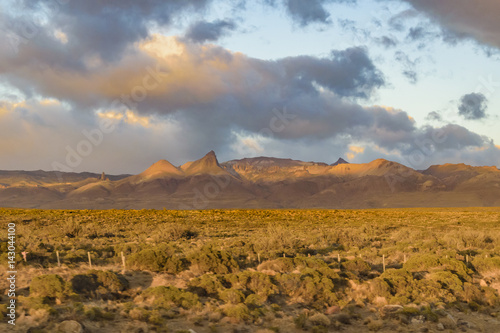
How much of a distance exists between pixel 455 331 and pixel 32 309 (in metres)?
15.4

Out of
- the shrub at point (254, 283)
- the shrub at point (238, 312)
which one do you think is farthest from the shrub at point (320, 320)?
the shrub at point (254, 283)

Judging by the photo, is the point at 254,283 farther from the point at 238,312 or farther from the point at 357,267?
the point at 357,267

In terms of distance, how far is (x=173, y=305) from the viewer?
52.3 ft

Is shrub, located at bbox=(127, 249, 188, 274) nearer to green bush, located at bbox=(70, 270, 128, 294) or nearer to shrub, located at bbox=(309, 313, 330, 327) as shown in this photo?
green bush, located at bbox=(70, 270, 128, 294)

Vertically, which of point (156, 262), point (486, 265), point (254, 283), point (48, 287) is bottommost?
point (486, 265)

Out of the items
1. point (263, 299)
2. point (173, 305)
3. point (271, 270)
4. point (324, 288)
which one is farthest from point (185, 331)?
point (271, 270)

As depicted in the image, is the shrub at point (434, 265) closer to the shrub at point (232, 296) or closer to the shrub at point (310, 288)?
the shrub at point (310, 288)

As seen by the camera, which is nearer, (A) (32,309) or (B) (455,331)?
(A) (32,309)

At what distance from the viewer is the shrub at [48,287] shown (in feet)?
50.8

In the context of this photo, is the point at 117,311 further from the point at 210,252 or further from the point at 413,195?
the point at 413,195

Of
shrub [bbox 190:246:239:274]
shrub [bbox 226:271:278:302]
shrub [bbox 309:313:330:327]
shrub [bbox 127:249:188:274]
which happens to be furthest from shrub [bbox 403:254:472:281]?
shrub [bbox 127:249:188:274]

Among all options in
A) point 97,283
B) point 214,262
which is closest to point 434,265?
point 214,262

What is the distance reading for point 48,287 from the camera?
51.4ft

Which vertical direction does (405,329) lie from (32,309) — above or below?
below
